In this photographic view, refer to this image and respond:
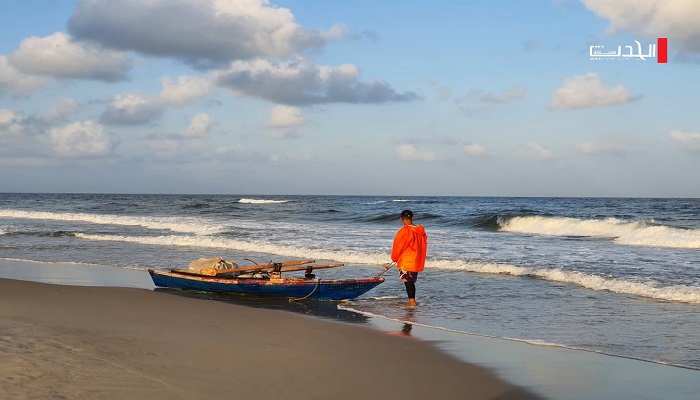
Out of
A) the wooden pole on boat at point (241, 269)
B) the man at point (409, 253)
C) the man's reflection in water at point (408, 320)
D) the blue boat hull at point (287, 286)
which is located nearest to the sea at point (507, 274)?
the man's reflection in water at point (408, 320)

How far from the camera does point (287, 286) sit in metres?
11.6

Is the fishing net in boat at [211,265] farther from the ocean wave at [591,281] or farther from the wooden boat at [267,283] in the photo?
the ocean wave at [591,281]

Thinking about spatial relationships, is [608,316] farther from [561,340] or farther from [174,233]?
[174,233]

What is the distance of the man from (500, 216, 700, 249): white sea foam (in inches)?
592

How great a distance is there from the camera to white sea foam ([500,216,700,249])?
76.7 feet

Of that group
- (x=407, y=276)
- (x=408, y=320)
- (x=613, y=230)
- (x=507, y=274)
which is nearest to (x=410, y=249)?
(x=407, y=276)

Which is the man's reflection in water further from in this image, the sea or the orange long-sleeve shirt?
the orange long-sleeve shirt

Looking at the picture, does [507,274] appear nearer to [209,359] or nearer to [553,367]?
[553,367]

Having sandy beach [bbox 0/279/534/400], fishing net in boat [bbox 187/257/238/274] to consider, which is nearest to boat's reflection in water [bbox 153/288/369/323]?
fishing net in boat [bbox 187/257/238/274]

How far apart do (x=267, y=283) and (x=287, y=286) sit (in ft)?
1.30

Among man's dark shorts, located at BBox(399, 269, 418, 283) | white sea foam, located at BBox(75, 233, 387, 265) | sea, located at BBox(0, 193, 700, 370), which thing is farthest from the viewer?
white sea foam, located at BBox(75, 233, 387, 265)

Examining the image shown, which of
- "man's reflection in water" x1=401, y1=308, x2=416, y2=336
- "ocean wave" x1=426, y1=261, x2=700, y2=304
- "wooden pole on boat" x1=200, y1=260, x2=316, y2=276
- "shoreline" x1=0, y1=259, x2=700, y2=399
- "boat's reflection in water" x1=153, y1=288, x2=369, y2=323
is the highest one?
"wooden pole on boat" x1=200, y1=260, x2=316, y2=276

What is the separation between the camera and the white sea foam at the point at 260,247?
17.8 m

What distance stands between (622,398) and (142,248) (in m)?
17.8
